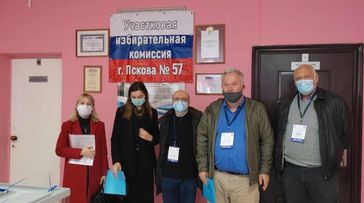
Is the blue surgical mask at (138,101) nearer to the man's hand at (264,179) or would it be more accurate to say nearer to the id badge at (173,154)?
the id badge at (173,154)

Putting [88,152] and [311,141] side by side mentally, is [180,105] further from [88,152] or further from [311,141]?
[311,141]

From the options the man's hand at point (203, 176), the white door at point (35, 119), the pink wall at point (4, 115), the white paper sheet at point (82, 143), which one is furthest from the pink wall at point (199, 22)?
the man's hand at point (203, 176)

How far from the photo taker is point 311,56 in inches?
119

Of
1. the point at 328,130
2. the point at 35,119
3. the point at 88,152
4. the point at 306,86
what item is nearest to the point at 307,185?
the point at 328,130

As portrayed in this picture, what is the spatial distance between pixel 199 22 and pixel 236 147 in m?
1.43

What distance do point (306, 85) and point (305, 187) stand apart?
0.71 meters

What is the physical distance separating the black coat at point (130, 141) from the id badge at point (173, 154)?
0.23 meters

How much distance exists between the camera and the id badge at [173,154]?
253 cm

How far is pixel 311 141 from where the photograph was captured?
2.26 m

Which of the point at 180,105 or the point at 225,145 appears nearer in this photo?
the point at 225,145

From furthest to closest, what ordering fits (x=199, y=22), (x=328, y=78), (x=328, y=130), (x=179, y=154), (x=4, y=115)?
(x=4, y=115) → (x=199, y=22) → (x=328, y=78) → (x=179, y=154) → (x=328, y=130)

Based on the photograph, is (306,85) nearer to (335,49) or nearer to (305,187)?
(305,187)

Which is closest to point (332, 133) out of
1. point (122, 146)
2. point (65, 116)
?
point (122, 146)

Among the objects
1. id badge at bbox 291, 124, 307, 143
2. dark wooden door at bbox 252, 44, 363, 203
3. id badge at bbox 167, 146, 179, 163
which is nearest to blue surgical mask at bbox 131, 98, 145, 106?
id badge at bbox 167, 146, 179, 163
